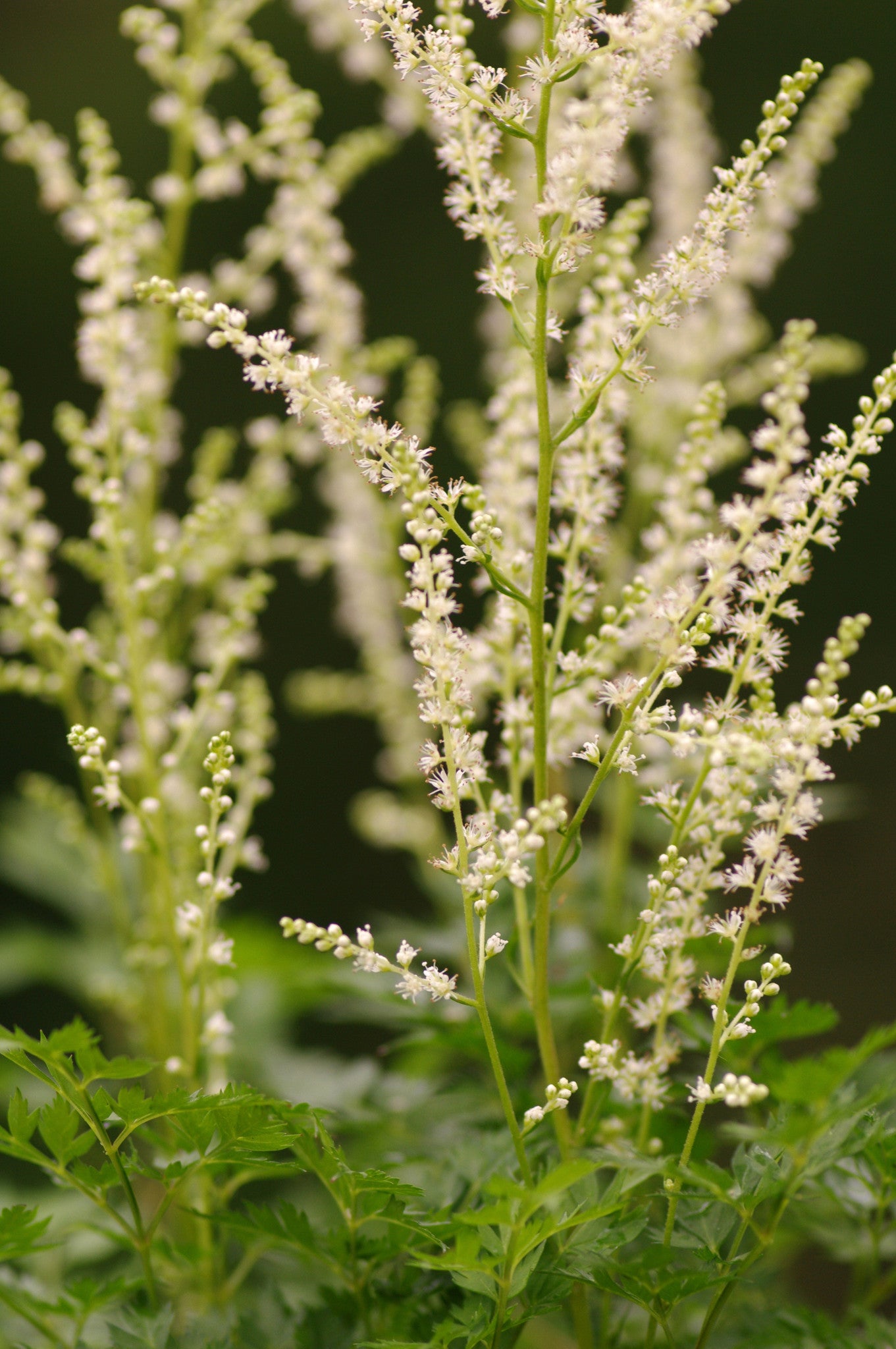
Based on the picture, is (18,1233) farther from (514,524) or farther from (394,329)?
(394,329)

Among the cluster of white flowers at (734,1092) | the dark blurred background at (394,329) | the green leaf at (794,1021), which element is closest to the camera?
the cluster of white flowers at (734,1092)

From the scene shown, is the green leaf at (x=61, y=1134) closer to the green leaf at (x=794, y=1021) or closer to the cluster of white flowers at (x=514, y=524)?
the cluster of white flowers at (x=514, y=524)

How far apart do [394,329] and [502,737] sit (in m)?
1.38

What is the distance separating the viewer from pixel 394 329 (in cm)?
184

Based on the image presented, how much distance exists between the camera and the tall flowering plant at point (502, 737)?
468mm

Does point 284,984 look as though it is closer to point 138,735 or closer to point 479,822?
point 138,735

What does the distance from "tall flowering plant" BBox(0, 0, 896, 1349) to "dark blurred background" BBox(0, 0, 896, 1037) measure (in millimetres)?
679

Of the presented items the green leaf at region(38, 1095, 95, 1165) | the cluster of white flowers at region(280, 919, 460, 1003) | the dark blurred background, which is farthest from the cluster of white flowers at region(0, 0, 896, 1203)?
the dark blurred background

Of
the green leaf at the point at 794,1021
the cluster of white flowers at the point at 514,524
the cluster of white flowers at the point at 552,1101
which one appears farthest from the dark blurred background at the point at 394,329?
the cluster of white flowers at the point at 552,1101

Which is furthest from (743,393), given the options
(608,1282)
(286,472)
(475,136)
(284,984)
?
(608,1282)

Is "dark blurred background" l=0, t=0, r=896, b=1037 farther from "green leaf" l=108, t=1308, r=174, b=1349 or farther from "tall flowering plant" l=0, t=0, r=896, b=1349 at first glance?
"green leaf" l=108, t=1308, r=174, b=1349

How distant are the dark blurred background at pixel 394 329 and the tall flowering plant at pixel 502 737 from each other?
26.7 inches

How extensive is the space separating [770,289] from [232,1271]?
5.09ft

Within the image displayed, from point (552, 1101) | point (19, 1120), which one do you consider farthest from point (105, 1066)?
point (552, 1101)
